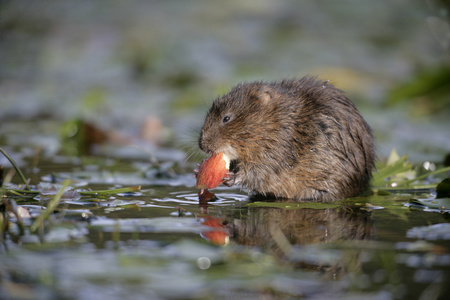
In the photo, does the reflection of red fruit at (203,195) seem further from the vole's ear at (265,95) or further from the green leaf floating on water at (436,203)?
the green leaf floating on water at (436,203)

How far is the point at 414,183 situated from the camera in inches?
218

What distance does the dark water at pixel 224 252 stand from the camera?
2580 millimetres

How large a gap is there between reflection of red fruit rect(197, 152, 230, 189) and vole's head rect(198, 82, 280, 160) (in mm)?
156

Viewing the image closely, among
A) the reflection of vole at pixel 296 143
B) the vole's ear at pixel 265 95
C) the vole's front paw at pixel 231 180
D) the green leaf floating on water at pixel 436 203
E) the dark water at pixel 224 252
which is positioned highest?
the vole's ear at pixel 265 95

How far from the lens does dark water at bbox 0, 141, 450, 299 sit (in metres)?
2.58

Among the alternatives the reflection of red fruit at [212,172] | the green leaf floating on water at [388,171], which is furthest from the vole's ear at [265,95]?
the green leaf floating on water at [388,171]

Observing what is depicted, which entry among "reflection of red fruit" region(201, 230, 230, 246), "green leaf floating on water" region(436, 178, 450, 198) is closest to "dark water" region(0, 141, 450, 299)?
"reflection of red fruit" region(201, 230, 230, 246)

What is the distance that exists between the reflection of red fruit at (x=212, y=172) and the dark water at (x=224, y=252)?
6.9 inches

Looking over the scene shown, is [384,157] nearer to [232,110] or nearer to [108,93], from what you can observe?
[232,110]

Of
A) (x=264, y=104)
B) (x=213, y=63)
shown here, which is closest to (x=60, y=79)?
(x=213, y=63)

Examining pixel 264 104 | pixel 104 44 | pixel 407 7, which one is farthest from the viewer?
pixel 407 7

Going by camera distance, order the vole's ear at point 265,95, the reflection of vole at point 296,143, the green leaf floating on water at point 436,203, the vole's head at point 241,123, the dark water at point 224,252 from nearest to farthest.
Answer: the dark water at point 224,252 < the green leaf floating on water at point 436,203 < the reflection of vole at point 296,143 < the vole's head at point 241,123 < the vole's ear at point 265,95

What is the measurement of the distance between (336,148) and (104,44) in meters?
10.7

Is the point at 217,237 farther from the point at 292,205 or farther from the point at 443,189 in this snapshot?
the point at 443,189
